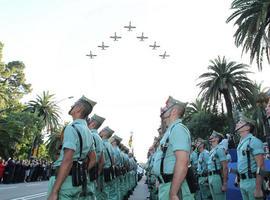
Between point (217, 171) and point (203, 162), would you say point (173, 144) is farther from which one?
point (203, 162)

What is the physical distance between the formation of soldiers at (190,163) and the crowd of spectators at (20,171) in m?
19.5

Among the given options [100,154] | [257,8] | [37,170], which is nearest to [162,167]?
[100,154]

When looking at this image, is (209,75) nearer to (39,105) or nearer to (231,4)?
(231,4)

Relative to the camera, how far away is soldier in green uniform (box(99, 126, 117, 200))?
8326 millimetres

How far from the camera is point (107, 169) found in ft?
28.0

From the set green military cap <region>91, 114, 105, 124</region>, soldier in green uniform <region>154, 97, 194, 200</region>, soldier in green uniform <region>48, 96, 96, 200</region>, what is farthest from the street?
soldier in green uniform <region>154, 97, 194, 200</region>

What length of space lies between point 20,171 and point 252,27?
18352mm

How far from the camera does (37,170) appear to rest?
34031 millimetres

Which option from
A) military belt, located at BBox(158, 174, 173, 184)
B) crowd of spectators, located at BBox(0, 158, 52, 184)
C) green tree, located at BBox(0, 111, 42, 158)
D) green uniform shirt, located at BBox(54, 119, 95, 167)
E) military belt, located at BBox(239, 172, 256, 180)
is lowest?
military belt, located at BBox(158, 174, 173, 184)

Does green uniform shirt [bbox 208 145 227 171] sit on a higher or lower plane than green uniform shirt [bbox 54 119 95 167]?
higher

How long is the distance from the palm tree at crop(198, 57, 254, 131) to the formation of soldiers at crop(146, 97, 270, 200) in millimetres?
31065

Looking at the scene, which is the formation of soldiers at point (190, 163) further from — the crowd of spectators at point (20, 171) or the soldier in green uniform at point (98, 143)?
the crowd of spectators at point (20, 171)

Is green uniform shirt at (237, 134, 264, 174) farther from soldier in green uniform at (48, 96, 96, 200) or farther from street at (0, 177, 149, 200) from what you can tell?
street at (0, 177, 149, 200)

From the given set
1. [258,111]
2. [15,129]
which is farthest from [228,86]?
[15,129]
